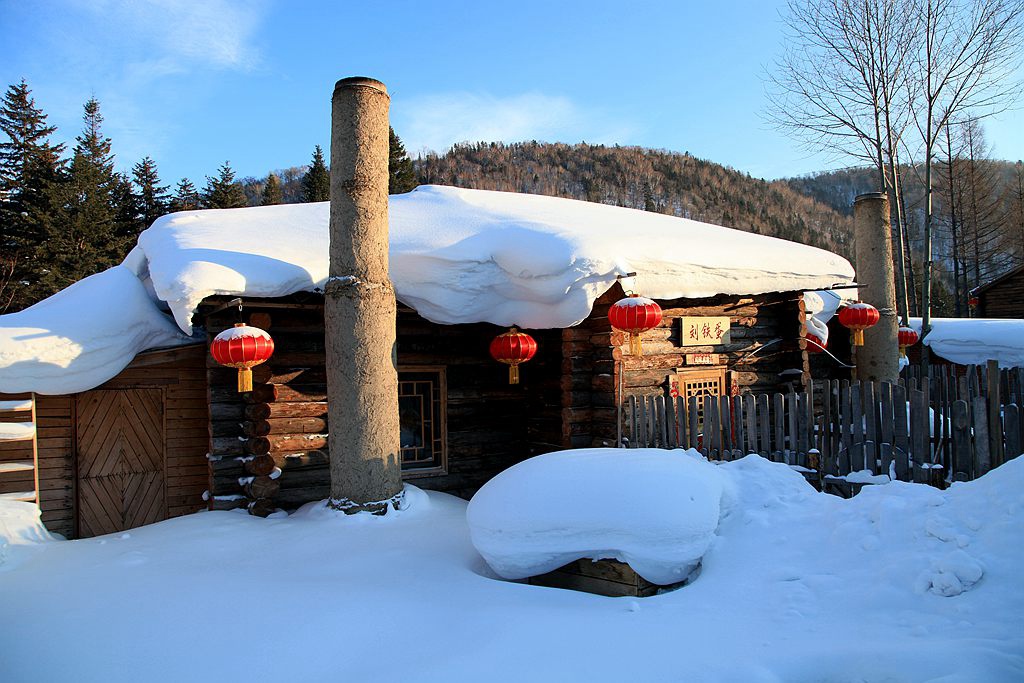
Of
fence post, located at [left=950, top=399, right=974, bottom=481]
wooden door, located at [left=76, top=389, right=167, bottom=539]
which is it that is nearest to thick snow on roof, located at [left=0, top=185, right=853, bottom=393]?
wooden door, located at [left=76, top=389, right=167, bottom=539]

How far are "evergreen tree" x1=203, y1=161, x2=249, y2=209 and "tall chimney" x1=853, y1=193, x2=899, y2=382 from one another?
112ft

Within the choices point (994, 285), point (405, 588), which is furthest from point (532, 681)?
point (994, 285)

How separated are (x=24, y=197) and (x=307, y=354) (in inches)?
1056

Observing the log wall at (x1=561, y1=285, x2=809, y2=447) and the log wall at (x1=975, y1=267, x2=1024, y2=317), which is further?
the log wall at (x1=975, y1=267, x2=1024, y2=317)

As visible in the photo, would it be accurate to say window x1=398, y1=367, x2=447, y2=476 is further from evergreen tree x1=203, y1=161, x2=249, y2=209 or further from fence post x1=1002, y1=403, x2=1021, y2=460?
evergreen tree x1=203, y1=161, x2=249, y2=209

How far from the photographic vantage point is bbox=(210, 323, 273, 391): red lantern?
7203 mm

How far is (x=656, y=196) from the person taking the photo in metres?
72.5

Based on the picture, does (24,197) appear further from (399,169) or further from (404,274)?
(404,274)

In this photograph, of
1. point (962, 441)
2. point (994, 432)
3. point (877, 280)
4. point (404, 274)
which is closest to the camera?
point (994, 432)

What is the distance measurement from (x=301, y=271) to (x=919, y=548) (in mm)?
6973

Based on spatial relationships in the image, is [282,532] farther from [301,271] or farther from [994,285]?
[994,285]

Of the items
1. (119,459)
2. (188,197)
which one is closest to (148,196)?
(188,197)

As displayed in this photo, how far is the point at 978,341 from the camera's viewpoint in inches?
758

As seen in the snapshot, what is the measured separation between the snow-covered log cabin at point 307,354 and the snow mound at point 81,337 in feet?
0.08
